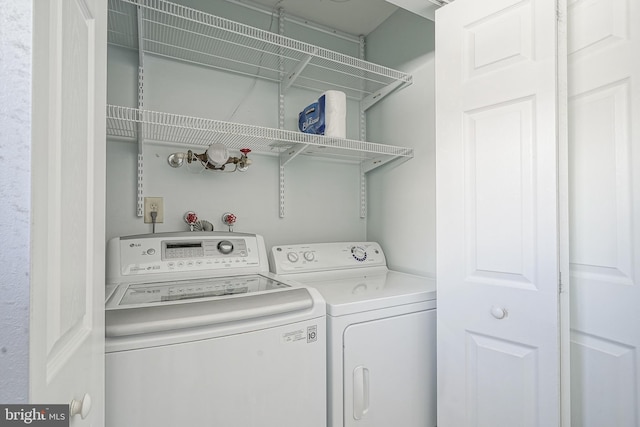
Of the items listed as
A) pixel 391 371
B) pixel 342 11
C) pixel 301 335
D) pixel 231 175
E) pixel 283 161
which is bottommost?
pixel 391 371

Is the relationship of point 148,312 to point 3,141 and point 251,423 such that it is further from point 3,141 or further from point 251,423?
point 3,141

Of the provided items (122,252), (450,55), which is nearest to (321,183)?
(450,55)

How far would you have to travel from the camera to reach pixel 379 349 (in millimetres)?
1439

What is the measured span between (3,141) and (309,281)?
4.98 ft

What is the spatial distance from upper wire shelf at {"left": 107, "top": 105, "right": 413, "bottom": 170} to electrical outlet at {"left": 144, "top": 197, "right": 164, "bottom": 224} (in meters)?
0.33

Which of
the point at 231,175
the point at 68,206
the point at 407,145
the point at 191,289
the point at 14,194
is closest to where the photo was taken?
the point at 14,194

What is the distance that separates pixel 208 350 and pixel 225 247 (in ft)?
2.26

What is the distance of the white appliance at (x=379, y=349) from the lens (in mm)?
1352

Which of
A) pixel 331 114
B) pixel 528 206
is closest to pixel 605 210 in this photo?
pixel 528 206

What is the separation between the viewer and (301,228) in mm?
2215

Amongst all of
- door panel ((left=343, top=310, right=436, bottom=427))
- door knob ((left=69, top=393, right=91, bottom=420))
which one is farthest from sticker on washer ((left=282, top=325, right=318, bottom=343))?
door knob ((left=69, top=393, right=91, bottom=420))

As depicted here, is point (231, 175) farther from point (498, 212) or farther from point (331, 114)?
point (498, 212)

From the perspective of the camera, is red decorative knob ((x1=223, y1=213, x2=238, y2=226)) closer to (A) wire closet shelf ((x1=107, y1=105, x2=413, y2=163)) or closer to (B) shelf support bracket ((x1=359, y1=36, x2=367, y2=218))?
(A) wire closet shelf ((x1=107, y1=105, x2=413, y2=163))

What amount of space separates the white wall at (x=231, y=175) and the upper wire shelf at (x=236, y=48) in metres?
0.07
